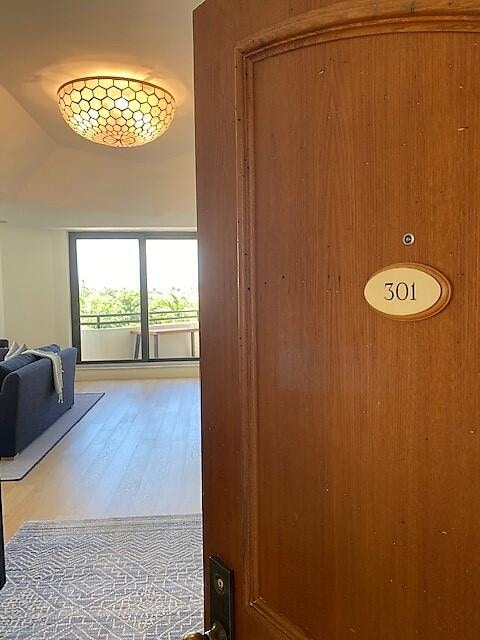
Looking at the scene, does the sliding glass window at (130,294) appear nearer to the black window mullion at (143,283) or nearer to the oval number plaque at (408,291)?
the black window mullion at (143,283)

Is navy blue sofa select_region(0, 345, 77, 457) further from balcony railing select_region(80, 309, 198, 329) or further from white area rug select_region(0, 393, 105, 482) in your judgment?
balcony railing select_region(80, 309, 198, 329)

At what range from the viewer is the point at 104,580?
256cm

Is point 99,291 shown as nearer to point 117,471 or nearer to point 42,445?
point 42,445

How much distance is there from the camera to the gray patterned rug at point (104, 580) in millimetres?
2236

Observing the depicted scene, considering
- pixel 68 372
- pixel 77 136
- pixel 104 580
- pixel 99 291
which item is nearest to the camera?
pixel 104 580

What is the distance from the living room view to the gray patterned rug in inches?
0.5

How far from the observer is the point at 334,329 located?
2.29 feet

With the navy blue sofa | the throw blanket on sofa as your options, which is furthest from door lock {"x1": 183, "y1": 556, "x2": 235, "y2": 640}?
the throw blanket on sofa

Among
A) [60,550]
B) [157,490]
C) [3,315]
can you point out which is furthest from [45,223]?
[60,550]

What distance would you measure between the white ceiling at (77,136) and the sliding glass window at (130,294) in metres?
1.53

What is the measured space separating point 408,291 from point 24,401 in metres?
4.29

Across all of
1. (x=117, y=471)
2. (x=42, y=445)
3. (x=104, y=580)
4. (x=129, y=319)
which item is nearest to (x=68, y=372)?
(x=42, y=445)

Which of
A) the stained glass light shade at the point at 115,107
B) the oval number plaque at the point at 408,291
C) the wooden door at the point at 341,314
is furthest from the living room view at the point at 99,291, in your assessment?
the oval number plaque at the point at 408,291

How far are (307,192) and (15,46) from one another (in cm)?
235
